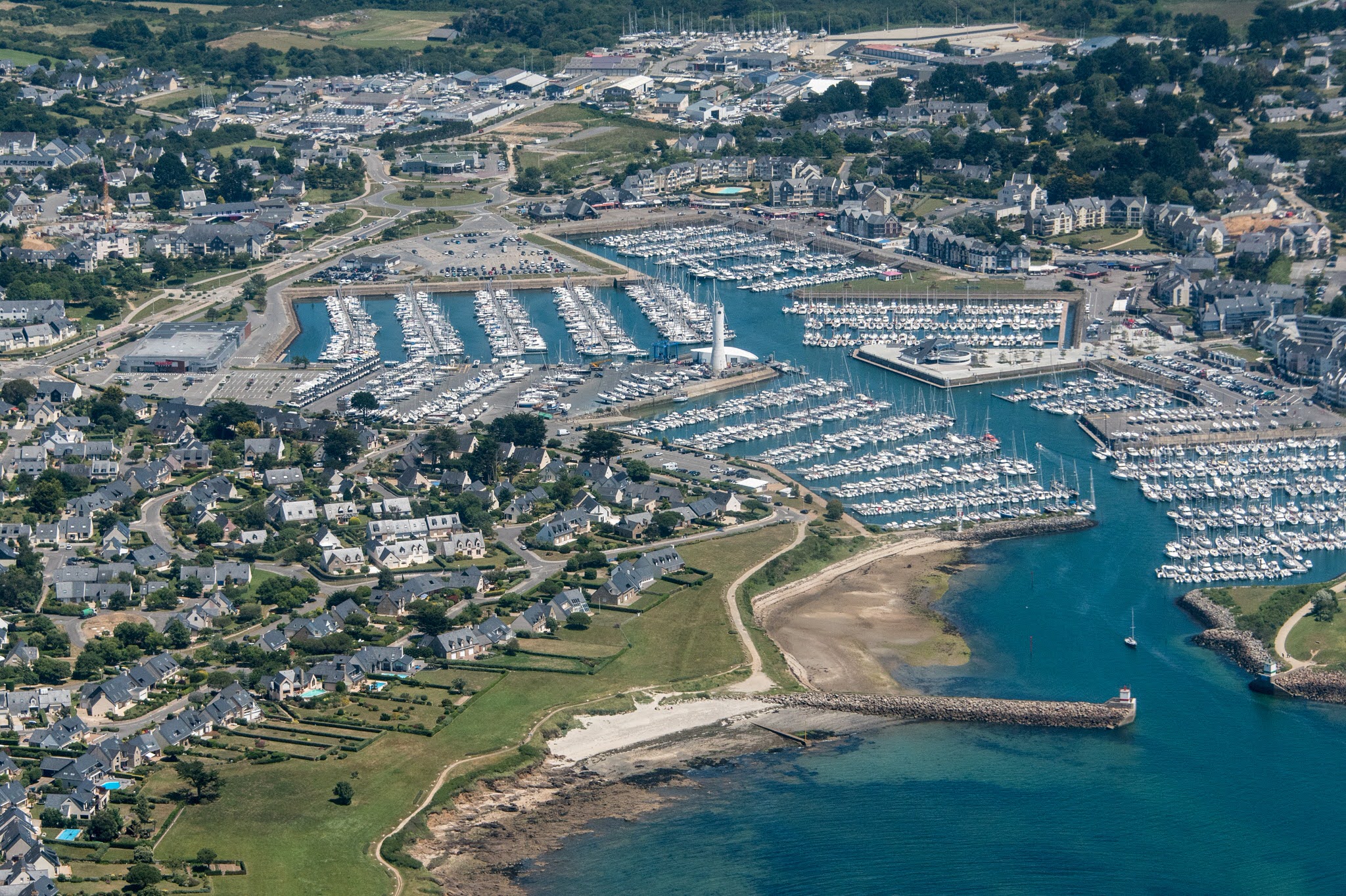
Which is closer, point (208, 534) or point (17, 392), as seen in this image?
point (208, 534)

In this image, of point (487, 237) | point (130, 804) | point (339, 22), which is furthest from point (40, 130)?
point (130, 804)

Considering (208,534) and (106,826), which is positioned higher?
(208,534)

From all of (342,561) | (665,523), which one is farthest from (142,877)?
(665,523)

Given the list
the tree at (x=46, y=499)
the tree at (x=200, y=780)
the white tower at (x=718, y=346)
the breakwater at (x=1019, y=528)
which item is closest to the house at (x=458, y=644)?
the tree at (x=200, y=780)

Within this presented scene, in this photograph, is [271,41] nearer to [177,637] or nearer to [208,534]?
[208,534]

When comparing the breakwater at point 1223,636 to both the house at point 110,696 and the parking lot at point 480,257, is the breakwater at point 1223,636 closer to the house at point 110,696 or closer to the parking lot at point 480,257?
the house at point 110,696

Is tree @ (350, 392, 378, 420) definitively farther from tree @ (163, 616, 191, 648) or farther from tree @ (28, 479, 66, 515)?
tree @ (163, 616, 191, 648)

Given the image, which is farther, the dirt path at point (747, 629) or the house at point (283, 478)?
the house at point (283, 478)
